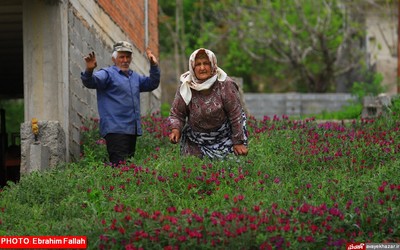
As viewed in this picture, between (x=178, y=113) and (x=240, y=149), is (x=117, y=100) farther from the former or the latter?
(x=240, y=149)

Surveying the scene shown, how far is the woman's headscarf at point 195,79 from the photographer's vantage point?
10055 mm

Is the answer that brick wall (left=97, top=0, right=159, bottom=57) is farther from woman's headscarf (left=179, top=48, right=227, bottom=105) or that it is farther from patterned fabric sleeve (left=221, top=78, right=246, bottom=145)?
patterned fabric sleeve (left=221, top=78, right=246, bottom=145)

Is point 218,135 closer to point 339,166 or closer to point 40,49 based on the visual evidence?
point 339,166

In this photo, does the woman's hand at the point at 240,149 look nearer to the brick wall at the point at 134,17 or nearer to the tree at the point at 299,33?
the brick wall at the point at 134,17

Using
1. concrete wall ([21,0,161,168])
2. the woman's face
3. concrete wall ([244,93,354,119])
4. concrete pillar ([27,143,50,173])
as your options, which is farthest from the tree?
the woman's face

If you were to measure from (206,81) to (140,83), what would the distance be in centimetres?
217

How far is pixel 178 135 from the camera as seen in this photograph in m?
10.0

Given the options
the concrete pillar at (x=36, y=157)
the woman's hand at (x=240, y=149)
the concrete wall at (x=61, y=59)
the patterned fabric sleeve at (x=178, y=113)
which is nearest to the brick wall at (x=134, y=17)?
the concrete wall at (x=61, y=59)

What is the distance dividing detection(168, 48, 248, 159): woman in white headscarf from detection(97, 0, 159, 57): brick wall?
4.22m

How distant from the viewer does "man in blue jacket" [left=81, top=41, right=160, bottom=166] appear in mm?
11469

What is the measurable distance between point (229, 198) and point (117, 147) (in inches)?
122

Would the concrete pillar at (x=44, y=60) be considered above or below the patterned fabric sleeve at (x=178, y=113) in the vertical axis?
above

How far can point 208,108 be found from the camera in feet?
33.2

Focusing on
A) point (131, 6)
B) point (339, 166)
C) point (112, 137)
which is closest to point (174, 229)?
point (339, 166)
